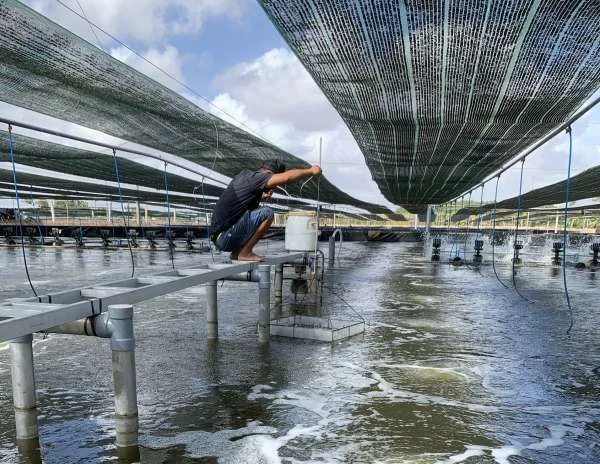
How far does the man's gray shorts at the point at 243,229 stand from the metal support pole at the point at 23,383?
3107 mm

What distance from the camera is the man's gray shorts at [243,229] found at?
6492 millimetres

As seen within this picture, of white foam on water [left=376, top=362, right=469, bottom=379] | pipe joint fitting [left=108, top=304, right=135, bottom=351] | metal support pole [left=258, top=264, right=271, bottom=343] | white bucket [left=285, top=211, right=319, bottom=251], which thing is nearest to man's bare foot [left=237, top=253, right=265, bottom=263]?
metal support pole [left=258, top=264, right=271, bottom=343]

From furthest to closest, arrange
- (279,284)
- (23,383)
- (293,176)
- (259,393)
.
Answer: (279,284)
(293,176)
(259,393)
(23,383)

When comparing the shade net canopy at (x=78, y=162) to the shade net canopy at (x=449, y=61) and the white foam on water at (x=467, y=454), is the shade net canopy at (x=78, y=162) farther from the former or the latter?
the white foam on water at (x=467, y=454)

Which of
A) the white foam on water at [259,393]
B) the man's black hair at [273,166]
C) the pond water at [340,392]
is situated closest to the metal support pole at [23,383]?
the pond water at [340,392]

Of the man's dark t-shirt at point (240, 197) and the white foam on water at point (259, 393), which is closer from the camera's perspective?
the white foam on water at point (259, 393)

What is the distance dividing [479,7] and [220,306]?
7.00m

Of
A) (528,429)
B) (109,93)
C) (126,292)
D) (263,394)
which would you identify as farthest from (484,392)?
(109,93)

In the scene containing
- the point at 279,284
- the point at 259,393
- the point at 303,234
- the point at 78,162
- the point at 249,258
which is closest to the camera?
the point at 259,393

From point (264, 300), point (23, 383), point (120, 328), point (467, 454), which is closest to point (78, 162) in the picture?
point (264, 300)

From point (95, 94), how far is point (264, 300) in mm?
5309

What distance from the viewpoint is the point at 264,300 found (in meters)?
7.16

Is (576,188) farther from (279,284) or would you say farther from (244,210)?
(244,210)

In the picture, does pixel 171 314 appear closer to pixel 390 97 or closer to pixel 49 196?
pixel 390 97
